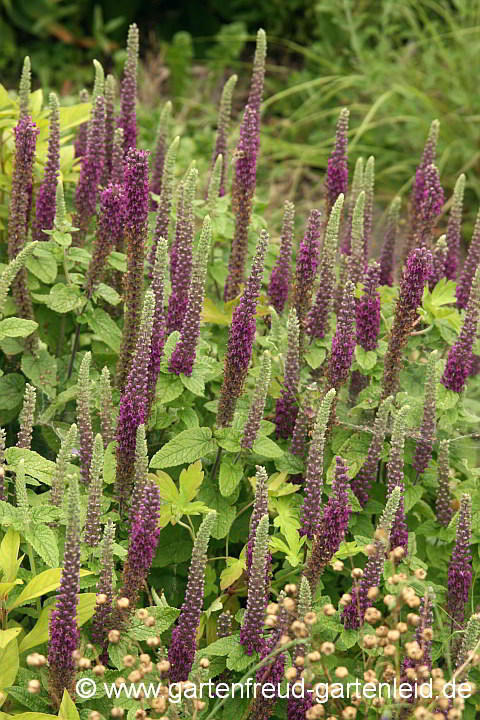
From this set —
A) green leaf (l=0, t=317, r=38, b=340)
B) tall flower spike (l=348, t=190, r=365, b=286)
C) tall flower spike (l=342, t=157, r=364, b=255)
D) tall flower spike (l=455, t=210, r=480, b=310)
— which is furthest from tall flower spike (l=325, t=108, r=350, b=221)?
green leaf (l=0, t=317, r=38, b=340)

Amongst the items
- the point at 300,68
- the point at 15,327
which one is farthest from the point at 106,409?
the point at 300,68

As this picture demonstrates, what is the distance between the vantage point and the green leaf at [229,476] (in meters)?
2.84

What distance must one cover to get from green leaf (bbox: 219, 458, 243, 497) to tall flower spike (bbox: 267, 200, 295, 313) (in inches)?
28.7

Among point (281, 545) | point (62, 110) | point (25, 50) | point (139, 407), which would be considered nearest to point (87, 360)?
point (139, 407)

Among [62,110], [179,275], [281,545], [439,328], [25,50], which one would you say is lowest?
[281,545]

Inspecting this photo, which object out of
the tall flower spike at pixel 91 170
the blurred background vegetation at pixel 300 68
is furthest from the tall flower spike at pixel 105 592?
the blurred background vegetation at pixel 300 68

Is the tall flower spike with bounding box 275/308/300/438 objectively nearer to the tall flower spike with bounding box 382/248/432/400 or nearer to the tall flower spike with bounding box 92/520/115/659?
the tall flower spike with bounding box 382/248/432/400

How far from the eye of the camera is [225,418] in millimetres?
2920

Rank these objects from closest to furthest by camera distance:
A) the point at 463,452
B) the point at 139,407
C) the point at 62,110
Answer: the point at 139,407 < the point at 463,452 < the point at 62,110

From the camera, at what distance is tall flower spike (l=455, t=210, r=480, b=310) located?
3.49 meters

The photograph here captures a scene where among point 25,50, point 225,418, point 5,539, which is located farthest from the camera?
point 25,50

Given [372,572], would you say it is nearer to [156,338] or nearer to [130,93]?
[156,338]

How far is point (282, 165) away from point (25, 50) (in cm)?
305

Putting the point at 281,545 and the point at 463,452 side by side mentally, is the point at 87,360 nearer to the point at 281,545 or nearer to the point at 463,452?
the point at 281,545
